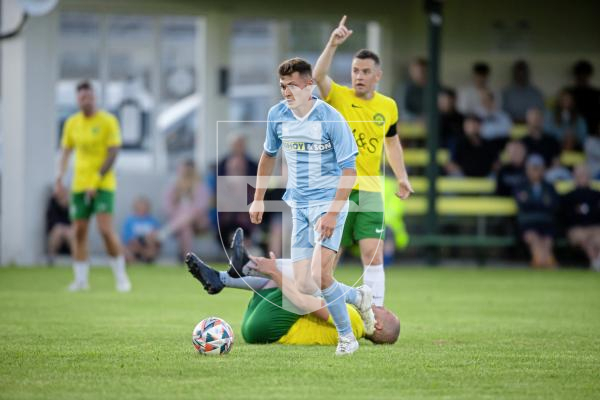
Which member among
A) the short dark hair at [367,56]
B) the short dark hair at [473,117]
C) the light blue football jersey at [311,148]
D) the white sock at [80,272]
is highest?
the short dark hair at [367,56]

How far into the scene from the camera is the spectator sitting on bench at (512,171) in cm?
1942

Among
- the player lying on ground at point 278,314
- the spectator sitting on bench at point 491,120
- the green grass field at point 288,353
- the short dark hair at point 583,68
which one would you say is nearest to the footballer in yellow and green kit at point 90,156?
the green grass field at point 288,353

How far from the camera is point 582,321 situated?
1107 cm

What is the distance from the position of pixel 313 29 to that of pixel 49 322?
1179cm

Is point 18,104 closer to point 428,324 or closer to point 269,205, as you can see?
point 269,205

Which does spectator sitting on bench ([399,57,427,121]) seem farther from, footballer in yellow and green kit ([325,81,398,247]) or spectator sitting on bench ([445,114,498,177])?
footballer in yellow and green kit ([325,81,398,247])

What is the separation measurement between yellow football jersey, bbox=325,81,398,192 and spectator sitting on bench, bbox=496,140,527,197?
9800 mm

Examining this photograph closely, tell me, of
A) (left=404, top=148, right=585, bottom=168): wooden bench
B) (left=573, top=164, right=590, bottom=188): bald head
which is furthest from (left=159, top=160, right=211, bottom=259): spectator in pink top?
(left=573, top=164, right=590, bottom=188): bald head

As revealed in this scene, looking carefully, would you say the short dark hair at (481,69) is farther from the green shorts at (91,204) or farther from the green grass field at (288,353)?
the green shorts at (91,204)

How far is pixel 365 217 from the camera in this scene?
9.71 m

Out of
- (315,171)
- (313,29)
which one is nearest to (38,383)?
(315,171)

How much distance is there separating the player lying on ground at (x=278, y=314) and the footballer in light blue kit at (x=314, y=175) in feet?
1.37

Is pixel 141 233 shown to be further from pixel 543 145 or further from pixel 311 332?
pixel 311 332

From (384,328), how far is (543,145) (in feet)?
38.2
